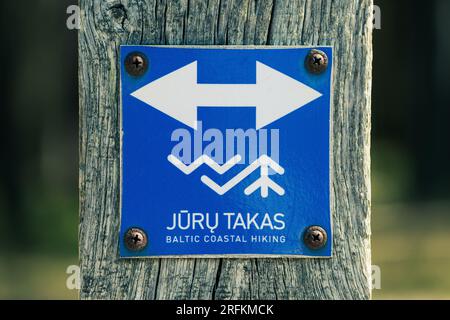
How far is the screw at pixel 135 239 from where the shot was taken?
6.48 ft

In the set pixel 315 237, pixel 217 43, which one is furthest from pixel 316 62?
pixel 315 237

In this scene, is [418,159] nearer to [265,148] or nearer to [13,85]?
→ [13,85]

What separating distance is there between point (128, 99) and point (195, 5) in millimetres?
232

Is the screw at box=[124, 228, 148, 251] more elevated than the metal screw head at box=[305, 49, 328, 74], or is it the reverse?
the metal screw head at box=[305, 49, 328, 74]

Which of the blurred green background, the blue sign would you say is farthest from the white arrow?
the blurred green background

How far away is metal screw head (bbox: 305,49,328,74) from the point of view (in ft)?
6.50

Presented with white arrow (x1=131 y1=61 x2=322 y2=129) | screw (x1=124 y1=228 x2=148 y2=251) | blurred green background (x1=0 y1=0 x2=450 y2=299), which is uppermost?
white arrow (x1=131 y1=61 x2=322 y2=129)

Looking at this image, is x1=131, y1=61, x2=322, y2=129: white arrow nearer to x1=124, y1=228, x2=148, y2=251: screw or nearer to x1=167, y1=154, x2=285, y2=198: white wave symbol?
x1=167, y1=154, x2=285, y2=198: white wave symbol

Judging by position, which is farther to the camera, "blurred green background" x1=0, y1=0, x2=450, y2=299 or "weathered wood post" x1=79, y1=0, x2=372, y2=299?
"blurred green background" x1=0, y1=0, x2=450, y2=299

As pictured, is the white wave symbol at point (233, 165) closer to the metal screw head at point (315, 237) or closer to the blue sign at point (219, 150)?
the blue sign at point (219, 150)

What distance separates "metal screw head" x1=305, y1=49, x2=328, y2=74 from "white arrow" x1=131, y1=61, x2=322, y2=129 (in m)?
0.07

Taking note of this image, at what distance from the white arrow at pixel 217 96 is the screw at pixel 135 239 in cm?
24

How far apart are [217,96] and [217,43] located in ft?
0.36

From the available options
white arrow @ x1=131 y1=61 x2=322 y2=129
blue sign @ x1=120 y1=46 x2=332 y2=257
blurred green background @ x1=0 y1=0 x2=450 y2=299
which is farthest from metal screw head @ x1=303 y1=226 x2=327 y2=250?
blurred green background @ x1=0 y1=0 x2=450 y2=299
